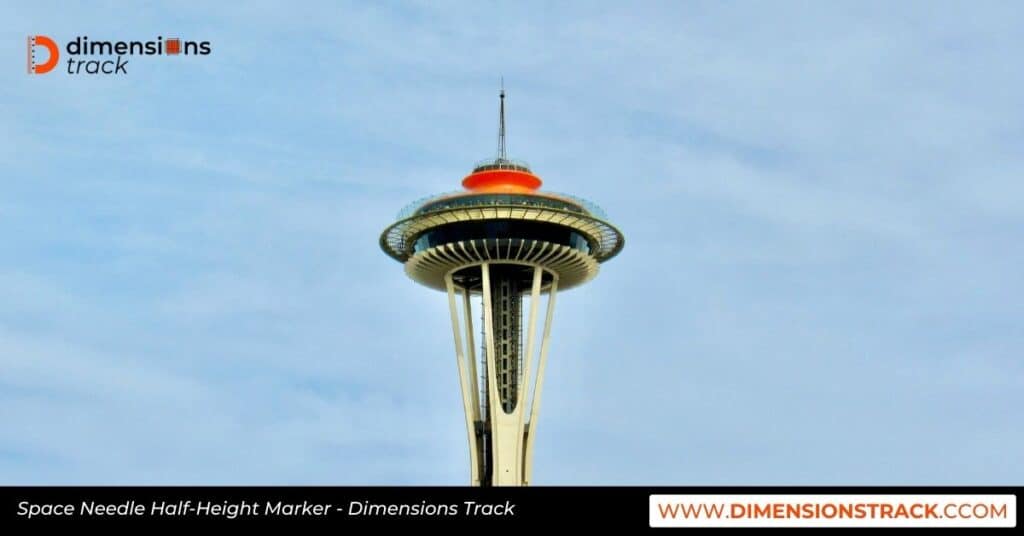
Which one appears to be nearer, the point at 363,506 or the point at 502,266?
the point at 363,506

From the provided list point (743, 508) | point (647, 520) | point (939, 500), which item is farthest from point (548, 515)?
point (939, 500)

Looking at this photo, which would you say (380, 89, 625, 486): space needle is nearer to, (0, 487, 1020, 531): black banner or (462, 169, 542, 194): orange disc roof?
(462, 169, 542, 194): orange disc roof

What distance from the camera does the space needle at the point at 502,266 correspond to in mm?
140000

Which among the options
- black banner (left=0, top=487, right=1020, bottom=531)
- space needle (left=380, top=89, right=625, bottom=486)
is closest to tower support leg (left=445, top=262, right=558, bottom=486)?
space needle (left=380, top=89, right=625, bottom=486)

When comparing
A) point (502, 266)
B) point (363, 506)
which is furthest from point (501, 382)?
point (363, 506)

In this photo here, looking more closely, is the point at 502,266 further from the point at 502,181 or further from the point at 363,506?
the point at 363,506

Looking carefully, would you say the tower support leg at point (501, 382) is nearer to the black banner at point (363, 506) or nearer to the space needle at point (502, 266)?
the space needle at point (502, 266)

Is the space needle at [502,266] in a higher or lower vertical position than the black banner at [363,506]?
higher

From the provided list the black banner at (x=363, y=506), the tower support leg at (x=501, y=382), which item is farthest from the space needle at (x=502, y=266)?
the black banner at (x=363, y=506)

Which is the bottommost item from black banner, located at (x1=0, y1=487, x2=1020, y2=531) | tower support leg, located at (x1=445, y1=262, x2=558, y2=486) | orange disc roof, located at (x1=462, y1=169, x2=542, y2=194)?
black banner, located at (x1=0, y1=487, x2=1020, y2=531)

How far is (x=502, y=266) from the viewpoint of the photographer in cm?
14588

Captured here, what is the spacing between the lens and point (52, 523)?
7244 cm

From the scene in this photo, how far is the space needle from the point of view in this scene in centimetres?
14000

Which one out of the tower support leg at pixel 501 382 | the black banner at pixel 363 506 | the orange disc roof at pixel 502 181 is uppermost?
the orange disc roof at pixel 502 181
